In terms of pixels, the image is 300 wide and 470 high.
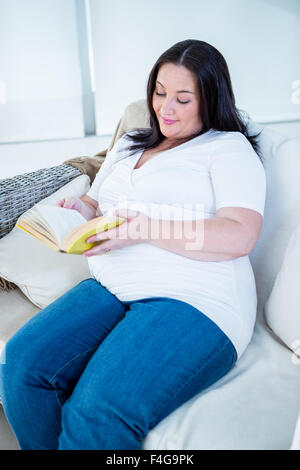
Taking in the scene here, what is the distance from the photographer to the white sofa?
32.5 inches

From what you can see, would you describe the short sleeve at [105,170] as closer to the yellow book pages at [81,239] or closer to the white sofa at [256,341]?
the white sofa at [256,341]

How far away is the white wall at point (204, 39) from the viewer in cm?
454

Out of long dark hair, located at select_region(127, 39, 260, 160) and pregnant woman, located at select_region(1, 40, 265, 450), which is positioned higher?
long dark hair, located at select_region(127, 39, 260, 160)

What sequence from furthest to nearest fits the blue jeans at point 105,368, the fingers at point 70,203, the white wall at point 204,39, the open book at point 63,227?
the white wall at point 204,39 → the fingers at point 70,203 → the open book at point 63,227 → the blue jeans at point 105,368

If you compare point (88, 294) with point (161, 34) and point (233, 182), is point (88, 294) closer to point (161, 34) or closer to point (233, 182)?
point (233, 182)

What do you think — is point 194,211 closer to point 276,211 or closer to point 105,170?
point 276,211

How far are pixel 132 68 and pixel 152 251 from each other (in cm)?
414

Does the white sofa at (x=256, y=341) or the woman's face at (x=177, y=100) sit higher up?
the woman's face at (x=177, y=100)

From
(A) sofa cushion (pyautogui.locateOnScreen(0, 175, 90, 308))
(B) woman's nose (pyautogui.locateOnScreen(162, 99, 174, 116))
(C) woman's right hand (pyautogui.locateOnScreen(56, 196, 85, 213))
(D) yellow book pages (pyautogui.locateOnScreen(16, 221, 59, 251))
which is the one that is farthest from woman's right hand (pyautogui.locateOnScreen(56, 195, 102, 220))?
(B) woman's nose (pyautogui.locateOnScreen(162, 99, 174, 116))

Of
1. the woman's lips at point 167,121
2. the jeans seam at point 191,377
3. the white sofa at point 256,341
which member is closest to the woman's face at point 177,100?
the woman's lips at point 167,121

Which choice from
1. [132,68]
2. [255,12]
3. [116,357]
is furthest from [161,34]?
[116,357]

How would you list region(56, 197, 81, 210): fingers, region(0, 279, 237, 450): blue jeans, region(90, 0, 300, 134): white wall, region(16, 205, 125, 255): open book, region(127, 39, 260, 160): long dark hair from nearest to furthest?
region(0, 279, 237, 450): blue jeans, region(16, 205, 125, 255): open book, region(127, 39, 260, 160): long dark hair, region(56, 197, 81, 210): fingers, region(90, 0, 300, 134): white wall

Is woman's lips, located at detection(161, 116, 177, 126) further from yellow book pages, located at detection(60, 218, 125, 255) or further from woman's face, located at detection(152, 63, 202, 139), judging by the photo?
yellow book pages, located at detection(60, 218, 125, 255)

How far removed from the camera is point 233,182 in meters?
1.01
